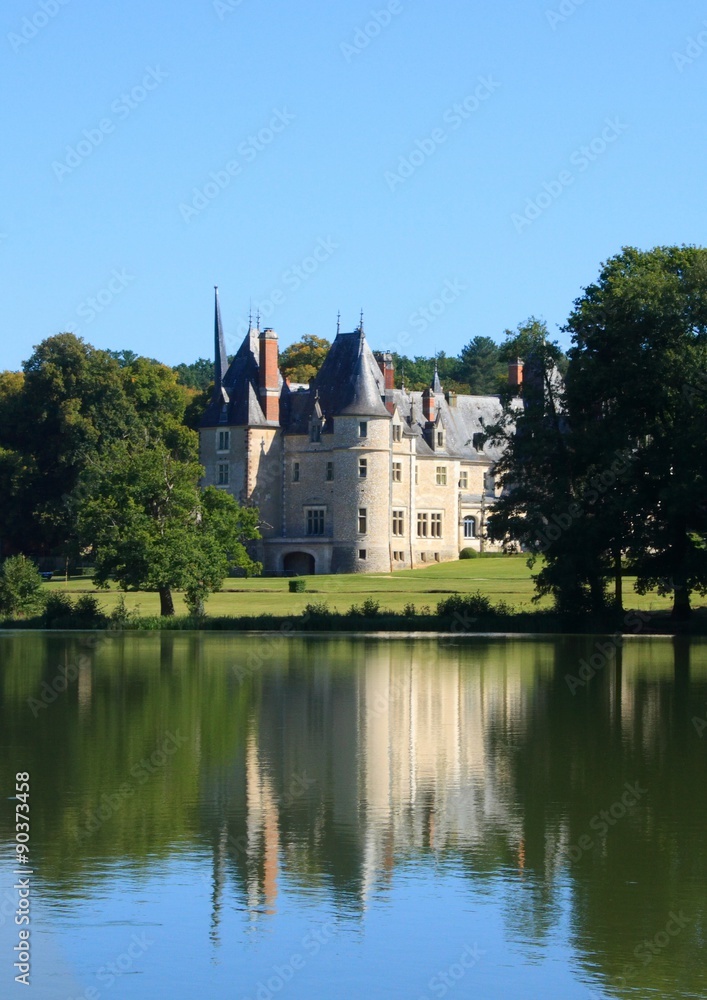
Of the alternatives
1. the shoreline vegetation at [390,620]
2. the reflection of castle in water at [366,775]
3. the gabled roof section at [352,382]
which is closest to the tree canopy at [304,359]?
the gabled roof section at [352,382]

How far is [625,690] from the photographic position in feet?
81.7

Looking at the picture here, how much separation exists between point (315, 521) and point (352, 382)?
6.31 metres

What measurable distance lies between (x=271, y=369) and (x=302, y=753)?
51572mm

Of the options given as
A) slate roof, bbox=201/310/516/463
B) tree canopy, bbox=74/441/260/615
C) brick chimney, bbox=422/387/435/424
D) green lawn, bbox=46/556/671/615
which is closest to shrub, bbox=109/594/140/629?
tree canopy, bbox=74/441/260/615

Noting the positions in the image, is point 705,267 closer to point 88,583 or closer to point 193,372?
point 88,583

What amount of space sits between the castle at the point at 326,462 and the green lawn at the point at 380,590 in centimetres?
297

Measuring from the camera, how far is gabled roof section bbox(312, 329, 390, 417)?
2611 inches

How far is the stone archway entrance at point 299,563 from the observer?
67438 mm

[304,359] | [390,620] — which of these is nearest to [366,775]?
[390,620]

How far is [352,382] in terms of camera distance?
6662cm

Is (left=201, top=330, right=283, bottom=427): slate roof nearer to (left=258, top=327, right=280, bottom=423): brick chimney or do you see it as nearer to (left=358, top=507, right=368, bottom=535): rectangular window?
(left=258, top=327, right=280, bottom=423): brick chimney

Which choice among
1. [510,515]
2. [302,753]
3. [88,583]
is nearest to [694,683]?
[302,753]

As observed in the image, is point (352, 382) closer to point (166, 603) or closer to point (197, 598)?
point (166, 603)

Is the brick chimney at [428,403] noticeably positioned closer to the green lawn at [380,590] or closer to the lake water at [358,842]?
the green lawn at [380,590]
